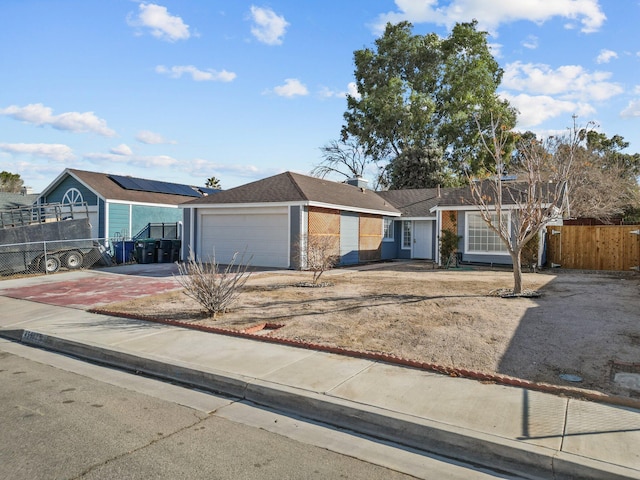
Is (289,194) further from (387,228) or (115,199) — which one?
(115,199)

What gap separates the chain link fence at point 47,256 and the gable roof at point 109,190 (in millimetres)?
4199

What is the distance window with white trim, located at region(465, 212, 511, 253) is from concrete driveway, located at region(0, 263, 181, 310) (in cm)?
1225

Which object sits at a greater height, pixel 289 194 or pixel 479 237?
pixel 289 194

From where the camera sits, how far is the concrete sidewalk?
12.3ft

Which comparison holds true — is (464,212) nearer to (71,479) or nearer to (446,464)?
(446,464)

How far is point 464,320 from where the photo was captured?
27.4ft

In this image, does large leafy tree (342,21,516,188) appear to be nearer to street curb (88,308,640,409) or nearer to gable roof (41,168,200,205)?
gable roof (41,168,200,205)

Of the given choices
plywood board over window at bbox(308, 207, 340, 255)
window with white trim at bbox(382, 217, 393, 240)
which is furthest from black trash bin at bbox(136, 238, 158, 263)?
window with white trim at bbox(382, 217, 393, 240)

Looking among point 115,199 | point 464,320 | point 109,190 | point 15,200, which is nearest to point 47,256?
point 115,199

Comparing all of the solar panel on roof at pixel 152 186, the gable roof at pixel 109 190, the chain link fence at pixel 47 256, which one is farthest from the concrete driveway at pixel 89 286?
the solar panel on roof at pixel 152 186

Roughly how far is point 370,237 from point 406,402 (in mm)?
18035

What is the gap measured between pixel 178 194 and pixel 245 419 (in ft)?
80.7

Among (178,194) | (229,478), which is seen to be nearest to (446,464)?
(229,478)

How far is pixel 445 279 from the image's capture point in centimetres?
1475
